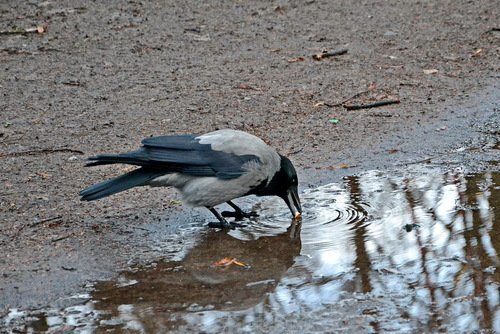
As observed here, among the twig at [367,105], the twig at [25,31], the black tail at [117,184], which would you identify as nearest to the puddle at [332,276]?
the black tail at [117,184]

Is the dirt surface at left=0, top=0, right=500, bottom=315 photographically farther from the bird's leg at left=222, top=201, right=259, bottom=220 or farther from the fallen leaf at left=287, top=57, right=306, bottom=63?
the bird's leg at left=222, top=201, right=259, bottom=220

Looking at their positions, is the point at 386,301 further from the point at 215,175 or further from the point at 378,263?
the point at 215,175

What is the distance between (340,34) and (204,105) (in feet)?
8.61

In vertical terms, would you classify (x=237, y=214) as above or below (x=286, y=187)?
below

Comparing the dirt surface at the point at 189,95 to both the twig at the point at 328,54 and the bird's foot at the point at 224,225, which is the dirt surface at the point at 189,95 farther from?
the bird's foot at the point at 224,225

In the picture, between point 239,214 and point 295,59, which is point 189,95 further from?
point 239,214

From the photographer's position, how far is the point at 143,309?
488 cm

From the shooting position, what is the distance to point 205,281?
17.3ft

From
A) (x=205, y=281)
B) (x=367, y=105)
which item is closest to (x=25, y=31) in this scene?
(x=367, y=105)

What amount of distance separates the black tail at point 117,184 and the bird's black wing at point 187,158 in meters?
0.06

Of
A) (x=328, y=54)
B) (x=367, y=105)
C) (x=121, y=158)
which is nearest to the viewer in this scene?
(x=121, y=158)

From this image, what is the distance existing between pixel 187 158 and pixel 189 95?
279cm

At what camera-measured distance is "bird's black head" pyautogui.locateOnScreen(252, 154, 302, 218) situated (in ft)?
20.5

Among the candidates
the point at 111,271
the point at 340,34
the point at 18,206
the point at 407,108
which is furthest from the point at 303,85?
the point at 111,271
